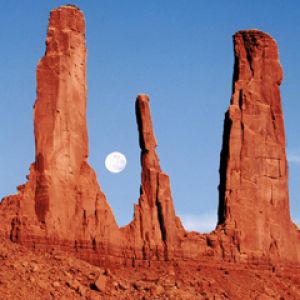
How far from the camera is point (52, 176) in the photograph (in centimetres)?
9881

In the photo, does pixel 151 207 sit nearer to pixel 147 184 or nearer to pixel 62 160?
pixel 147 184

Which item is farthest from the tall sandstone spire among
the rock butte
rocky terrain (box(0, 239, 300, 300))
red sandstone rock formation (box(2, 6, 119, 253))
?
red sandstone rock formation (box(2, 6, 119, 253))

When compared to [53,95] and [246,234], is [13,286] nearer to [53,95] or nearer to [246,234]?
[53,95]

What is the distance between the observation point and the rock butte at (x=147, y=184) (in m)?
98.6

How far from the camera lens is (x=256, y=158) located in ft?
359

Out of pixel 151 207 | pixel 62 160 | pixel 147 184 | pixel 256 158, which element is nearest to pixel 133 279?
pixel 151 207

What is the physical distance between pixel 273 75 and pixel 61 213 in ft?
63.2

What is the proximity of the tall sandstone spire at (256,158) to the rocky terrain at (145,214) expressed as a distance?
0.19 ft

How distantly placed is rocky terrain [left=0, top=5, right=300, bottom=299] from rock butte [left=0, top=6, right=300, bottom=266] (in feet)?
0.18

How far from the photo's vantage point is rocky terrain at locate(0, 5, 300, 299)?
315 ft

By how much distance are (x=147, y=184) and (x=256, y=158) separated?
8279mm

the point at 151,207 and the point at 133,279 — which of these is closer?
the point at 133,279

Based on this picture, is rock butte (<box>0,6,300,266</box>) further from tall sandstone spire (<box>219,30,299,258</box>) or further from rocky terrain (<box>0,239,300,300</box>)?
rocky terrain (<box>0,239,300,300</box>)

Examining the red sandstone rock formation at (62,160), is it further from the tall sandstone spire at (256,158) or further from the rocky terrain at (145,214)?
the tall sandstone spire at (256,158)
